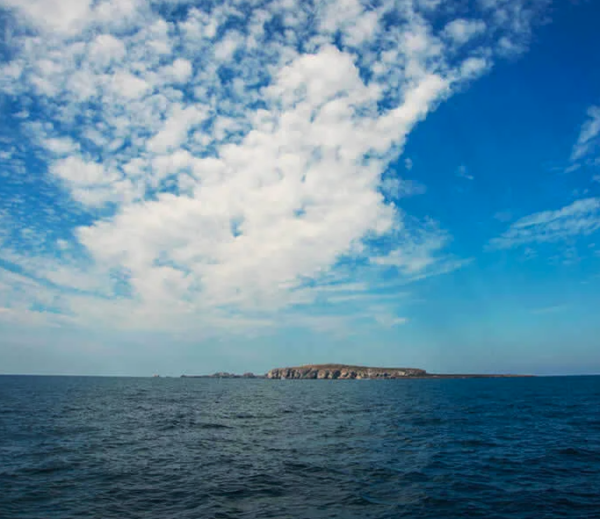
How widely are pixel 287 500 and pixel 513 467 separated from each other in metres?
15.5

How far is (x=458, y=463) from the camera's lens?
25.2 meters

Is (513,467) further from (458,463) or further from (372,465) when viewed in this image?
(372,465)

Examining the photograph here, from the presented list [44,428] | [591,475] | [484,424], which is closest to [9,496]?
[44,428]

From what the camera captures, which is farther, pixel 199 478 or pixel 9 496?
pixel 199 478

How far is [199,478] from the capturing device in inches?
851

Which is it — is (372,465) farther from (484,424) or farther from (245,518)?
(484,424)

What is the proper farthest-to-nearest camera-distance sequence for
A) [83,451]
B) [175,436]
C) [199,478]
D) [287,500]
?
[175,436]
[83,451]
[199,478]
[287,500]

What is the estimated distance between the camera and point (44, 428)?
3866 centimetres

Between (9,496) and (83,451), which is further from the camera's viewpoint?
(83,451)

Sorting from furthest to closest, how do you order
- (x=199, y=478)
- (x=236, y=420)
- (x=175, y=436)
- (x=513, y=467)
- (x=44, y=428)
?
(x=236, y=420) < (x=44, y=428) < (x=175, y=436) < (x=513, y=467) < (x=199, y=478)

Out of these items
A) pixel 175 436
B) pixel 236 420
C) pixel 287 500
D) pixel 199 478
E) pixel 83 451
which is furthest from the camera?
pixel 236 420

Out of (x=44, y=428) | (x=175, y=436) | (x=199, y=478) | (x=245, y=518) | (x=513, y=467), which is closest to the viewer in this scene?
(x=245, y=518)

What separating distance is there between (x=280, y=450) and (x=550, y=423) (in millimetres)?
33397

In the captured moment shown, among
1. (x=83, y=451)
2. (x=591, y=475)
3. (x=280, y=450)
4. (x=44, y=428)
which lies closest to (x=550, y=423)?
(x=591, y=475)
